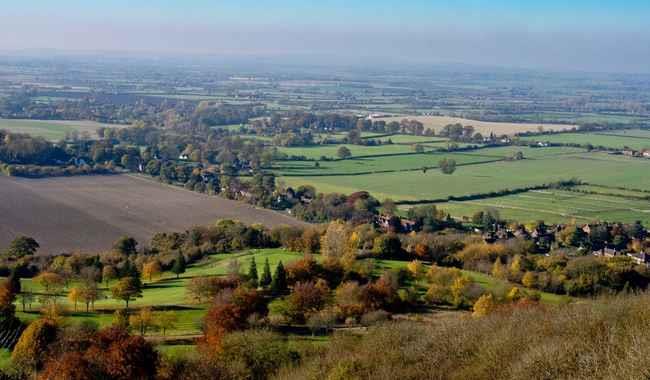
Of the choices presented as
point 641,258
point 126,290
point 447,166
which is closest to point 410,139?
point 447,166

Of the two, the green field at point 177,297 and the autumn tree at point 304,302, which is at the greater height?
the autumn tree at point 304,302

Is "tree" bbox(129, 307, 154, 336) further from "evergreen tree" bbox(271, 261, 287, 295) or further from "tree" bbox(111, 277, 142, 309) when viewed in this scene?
"evergreen tree" bbox(271, 261, 287, 295)

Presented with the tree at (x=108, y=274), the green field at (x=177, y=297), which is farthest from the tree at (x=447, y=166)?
the tree at (x=108, y=274)

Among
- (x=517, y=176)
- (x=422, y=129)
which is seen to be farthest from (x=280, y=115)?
(x=517, y=176)

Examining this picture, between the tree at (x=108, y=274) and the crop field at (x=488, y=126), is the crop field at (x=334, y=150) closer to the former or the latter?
the crop field at (x=488, y=126)

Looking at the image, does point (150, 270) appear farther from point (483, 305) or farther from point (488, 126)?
point (488, 126)

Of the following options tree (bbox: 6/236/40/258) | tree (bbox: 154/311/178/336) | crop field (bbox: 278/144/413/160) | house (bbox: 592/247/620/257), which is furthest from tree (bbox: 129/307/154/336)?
crop field (bbox: 278/144/413/160)
